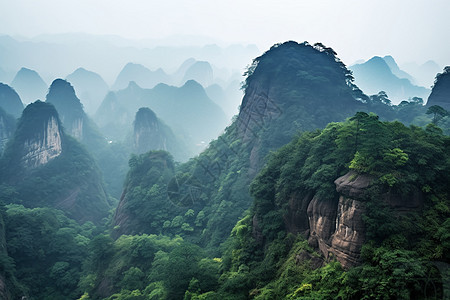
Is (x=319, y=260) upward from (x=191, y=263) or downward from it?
upward

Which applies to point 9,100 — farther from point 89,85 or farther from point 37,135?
point 89,85

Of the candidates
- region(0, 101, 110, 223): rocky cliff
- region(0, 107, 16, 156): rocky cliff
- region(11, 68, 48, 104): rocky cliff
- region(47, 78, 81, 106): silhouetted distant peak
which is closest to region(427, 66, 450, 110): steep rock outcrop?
region(0, 101, 110, 223): rocky cliff

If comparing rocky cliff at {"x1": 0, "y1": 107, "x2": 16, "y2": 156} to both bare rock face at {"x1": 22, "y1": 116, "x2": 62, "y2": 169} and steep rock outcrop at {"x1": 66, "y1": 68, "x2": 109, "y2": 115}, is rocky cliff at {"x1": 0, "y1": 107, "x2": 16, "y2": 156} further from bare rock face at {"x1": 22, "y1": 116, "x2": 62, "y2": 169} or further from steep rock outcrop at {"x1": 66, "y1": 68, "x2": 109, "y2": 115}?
steep rock outcrop at {"x1": 66, "y1": 68, "x2": 109, "y2": 115}

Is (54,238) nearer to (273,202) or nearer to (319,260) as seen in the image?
(273,202)

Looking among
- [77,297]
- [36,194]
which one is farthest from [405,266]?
[36,194]

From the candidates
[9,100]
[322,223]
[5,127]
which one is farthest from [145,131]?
[322,223]

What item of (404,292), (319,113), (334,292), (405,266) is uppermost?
(319,113)

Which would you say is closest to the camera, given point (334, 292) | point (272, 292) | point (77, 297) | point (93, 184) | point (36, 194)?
point (334, 292)

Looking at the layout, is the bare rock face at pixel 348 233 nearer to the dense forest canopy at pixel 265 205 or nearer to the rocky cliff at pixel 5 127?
the dense forest canopy at pixel 265 205
